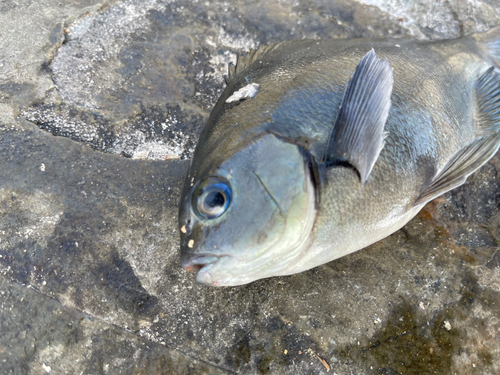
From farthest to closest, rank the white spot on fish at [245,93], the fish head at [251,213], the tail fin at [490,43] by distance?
the tail fin at [490,43], the white spot on fish at [245,93], the fish head at [251,213]

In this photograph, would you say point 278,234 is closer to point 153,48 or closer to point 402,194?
point 402,194

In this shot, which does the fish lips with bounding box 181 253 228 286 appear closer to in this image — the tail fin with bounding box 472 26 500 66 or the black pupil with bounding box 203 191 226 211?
the black pupil with bounding box 203 191 226 211

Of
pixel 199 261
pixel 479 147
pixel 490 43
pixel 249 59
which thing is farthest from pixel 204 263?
pixel 490 43

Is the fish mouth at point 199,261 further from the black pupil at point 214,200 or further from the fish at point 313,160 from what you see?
the black pupil at point 214,200

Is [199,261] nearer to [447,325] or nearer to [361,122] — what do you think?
[361,122]

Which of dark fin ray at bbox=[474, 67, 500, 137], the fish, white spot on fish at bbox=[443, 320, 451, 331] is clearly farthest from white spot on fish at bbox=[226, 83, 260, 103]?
white spot on fish at bbox=[443, 320, 451, 331]

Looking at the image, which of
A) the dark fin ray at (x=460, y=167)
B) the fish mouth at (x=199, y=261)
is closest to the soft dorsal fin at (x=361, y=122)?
the dark fin ray at (x=460, y=167)

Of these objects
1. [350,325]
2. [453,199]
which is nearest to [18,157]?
[350,325]
